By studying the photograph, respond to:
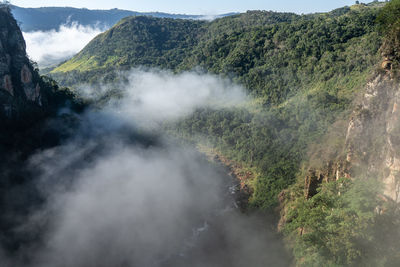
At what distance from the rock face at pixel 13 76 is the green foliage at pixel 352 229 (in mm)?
49934

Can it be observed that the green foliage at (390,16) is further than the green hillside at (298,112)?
Yes

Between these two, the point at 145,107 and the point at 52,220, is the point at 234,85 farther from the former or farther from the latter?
the point at 52,220

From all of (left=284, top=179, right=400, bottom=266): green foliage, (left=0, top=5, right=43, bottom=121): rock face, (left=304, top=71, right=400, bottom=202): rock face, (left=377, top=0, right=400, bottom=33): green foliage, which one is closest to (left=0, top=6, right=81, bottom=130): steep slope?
(left=0, top=5, right=43, bottom=121): rock face

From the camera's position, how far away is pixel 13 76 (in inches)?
2160

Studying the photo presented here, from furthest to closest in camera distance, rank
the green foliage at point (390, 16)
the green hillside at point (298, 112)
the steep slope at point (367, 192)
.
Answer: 1. the green foliage at point (390, 16)
2. the green hillside at point (298, 112)
3. the steep slope at point (367, 192)

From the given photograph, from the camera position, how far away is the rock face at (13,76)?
5112cm

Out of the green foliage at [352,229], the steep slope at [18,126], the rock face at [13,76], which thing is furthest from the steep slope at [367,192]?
the rock face at [13,76]

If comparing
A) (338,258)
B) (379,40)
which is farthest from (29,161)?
(379,40)

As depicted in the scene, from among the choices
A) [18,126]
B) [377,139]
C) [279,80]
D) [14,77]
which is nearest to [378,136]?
[377,139]

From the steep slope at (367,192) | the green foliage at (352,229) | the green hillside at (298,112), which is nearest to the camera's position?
the green foliage at (352,229)

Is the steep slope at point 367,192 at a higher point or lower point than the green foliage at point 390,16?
lower

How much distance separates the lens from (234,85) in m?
97.6

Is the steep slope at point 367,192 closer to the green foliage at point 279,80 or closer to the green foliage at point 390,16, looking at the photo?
the green foliage at point 390,16

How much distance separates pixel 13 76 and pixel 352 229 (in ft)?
190
